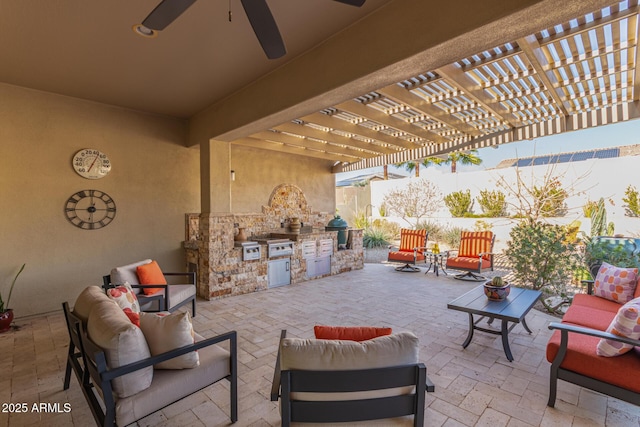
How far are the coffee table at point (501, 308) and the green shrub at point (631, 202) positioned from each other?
251 inches

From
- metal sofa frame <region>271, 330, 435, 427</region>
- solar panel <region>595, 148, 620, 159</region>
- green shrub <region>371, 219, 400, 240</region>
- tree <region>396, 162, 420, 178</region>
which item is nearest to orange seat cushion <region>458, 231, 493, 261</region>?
green shrub <region>371, 219, 400, 240</region>

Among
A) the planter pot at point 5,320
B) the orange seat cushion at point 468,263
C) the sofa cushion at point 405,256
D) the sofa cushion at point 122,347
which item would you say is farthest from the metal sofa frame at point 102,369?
the sofa cushion at point 405,256

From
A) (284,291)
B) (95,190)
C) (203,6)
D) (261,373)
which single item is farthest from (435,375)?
(95,190)

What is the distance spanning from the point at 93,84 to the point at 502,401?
5.77 metres

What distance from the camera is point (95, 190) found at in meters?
4.72

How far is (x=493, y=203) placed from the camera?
9.78m

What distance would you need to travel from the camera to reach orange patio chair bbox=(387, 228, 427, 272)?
22.6 ft

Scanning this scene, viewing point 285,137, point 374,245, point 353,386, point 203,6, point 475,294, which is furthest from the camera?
point 374,245

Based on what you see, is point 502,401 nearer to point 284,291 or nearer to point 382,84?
point 382,84

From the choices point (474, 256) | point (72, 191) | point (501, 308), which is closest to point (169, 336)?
point (501, 308)

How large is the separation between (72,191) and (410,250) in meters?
6.67

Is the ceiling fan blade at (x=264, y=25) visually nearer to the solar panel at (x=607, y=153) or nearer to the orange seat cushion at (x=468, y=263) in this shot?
the orange seat cushion at (x=468, y=263)

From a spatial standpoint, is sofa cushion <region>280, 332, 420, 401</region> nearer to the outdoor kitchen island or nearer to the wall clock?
the outdoor kitchen island

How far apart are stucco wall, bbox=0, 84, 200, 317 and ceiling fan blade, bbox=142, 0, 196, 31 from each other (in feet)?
11.8
